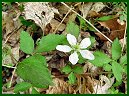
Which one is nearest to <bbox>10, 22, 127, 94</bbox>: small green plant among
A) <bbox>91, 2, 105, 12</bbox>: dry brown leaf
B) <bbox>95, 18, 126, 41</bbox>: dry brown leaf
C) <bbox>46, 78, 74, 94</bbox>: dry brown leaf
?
<bbox>46, 78, 74, 94</bbox>: dry brown leaf

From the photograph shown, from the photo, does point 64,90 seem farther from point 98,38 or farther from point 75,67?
point 98,38

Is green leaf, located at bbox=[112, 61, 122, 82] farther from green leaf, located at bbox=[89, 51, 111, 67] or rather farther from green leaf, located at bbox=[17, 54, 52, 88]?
green leaf, located at bbox=[17, 54, 52, 88]

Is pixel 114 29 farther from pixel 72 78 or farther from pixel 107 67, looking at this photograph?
pixel 72 78

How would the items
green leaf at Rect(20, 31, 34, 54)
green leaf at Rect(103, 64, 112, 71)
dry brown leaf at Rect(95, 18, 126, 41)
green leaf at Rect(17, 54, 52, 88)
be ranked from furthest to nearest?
dry brown leaf at Rect(95, 18, 126, 41) < green leaf at Rect(103, 64, 112, 71) < green leaf at Rect(20, 31, 34, 54) < green leaf at Rect(17, 54, 52, 88)

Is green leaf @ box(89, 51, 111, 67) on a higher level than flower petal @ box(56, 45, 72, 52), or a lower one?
lower

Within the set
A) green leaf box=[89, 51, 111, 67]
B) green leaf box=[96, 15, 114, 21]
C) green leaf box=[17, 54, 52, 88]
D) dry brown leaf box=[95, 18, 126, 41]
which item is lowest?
green leaf box=[17, 54, 52, 88]

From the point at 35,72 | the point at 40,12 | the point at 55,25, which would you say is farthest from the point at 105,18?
the point at 35,72

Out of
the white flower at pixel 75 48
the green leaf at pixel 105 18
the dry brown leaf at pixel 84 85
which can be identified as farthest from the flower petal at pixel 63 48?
the green leaf at pixel 105 18
